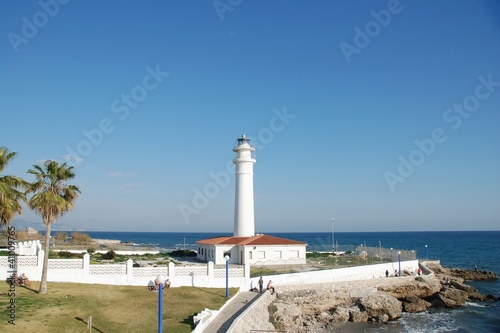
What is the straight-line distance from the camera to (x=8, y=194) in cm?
1888

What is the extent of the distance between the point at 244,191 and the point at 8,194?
2495 cm

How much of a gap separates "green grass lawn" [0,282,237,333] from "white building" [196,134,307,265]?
957cm

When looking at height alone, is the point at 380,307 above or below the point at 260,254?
below

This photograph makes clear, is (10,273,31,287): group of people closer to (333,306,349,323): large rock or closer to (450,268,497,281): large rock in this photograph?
(333,306,349,323): large rock

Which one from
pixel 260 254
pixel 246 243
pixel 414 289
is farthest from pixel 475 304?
pixel 246 243

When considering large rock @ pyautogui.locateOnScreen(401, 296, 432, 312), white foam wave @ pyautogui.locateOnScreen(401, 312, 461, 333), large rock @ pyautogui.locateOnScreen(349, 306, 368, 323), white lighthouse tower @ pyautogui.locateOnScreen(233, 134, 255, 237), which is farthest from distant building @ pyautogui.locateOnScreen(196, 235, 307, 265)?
white foam wave @ pyautogui.locateOnScreen(401, 312, 461, 333)

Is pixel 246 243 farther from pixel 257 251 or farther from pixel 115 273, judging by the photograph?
pixel 115 273

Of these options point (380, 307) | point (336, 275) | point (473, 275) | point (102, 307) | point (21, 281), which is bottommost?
point (473, 275)

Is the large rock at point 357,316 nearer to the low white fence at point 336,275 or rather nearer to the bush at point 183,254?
the low white fence at point 336,275

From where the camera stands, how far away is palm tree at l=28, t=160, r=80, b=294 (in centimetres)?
2197

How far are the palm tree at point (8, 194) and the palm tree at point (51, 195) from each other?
3.57 ft

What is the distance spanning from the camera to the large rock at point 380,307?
29337 mm

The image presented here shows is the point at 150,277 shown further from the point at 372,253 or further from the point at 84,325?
the point at 372,253

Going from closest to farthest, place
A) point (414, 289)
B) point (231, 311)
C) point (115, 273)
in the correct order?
point (231, 311) → point (115, 273) → point (414, 289)
